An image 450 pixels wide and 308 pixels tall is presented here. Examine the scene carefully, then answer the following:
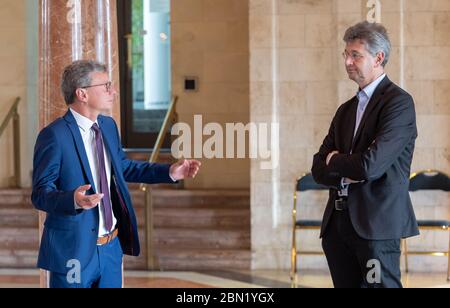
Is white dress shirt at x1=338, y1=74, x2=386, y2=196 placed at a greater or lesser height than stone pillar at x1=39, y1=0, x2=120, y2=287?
lesser

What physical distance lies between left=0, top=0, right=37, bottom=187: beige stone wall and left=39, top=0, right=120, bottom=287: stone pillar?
4.97 metres

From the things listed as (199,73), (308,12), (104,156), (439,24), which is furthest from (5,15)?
(104,156)

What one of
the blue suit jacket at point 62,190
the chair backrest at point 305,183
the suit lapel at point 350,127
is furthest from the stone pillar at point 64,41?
the chair backrest at point 305,183

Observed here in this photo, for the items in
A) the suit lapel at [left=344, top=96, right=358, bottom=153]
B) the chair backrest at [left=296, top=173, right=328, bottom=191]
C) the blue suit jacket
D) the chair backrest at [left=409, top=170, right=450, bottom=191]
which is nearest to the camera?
the blue suit jacket

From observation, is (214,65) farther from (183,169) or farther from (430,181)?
(183,169)

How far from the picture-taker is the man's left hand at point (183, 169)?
13.4 ft

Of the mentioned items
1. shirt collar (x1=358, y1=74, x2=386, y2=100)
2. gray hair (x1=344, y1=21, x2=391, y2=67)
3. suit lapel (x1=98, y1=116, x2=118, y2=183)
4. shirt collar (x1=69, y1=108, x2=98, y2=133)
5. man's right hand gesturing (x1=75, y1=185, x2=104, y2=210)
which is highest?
gray hair (x1=344, y1=21, x2=391, y2=67)

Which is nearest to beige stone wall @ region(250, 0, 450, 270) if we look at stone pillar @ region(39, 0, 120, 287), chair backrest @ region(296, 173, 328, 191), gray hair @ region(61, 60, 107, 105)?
chair backrest @ region(296, 173, 328, 191)

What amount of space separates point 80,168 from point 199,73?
21.4ft

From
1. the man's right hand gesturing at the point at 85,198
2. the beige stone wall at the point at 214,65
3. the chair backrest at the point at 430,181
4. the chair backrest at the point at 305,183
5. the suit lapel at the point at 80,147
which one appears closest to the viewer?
the man's right hand gesturing at the point at 85,198

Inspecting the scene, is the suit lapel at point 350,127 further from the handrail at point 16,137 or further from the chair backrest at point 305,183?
the handrail at point 16,137

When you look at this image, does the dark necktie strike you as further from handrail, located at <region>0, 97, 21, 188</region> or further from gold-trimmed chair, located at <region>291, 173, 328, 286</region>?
handrail, located at <region>0, 97, 21, 188</region>

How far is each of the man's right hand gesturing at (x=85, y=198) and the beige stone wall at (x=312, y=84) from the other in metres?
4.85

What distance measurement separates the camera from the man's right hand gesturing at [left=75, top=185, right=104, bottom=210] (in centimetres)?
363
